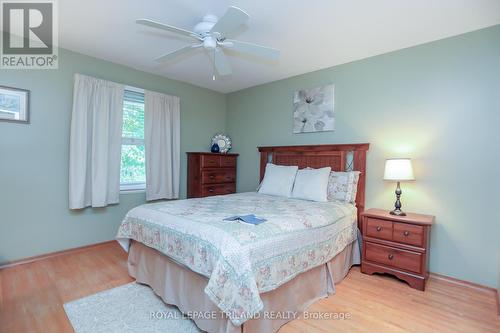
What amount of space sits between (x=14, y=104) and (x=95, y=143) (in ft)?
2.85

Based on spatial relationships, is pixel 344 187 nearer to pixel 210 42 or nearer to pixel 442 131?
pixel 442 131

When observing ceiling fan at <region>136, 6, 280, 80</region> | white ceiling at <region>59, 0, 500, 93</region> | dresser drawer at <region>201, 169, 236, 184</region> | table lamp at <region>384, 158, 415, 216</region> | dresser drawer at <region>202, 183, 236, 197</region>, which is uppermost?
white ceiling at <region>59, 0, 500, 93</region>

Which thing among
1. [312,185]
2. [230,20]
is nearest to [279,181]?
[312,185]

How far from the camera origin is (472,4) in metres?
2.09

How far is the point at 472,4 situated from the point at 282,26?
1574mm

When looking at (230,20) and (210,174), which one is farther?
(210,174)

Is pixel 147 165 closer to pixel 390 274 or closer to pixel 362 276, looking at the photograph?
pixel 362 276

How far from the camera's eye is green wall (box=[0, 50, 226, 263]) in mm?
2795

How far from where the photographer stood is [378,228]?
2.68 metres

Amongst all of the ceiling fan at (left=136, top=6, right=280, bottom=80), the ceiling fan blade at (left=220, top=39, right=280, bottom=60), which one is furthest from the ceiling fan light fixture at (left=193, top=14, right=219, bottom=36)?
the ceiling fan blade at (left=220, top=39, right=280, bottom=60)

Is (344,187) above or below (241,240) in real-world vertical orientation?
above

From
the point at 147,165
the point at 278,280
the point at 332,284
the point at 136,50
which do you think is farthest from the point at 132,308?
the point at 136,50

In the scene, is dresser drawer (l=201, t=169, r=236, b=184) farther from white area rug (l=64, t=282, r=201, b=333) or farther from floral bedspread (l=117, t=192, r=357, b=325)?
white area rug (l=64, t=282, r=201, b=333)

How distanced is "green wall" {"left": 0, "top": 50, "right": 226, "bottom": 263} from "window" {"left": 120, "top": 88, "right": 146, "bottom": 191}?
0.24 meters
